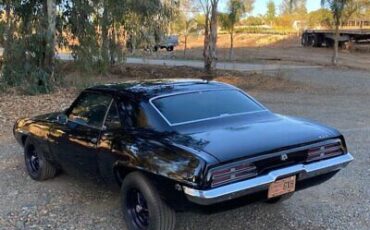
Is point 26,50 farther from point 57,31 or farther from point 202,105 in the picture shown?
point 202,105

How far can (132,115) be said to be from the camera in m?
4.81

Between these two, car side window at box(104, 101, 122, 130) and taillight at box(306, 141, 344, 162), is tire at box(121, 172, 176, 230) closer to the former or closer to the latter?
car side window at box(104, 101, 122, 130)

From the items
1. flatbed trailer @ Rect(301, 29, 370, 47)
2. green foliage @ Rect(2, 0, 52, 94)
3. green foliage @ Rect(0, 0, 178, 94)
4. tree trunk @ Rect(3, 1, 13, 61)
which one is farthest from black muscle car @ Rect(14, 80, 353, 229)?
flatbed trailer @ Rect(301, 29, 370, 47)

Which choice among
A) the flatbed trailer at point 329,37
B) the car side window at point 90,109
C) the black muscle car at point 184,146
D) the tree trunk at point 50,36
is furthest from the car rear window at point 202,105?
the flatbed trailer at point 329,37

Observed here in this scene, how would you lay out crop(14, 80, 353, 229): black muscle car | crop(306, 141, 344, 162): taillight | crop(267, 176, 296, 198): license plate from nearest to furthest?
crop(14, 80, 353, 229): black muscle car
crop(267, 176, 296, 198): license plate
crop(306, 141, 344, 162): taillight

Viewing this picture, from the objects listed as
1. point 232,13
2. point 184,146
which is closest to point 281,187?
point 184,146

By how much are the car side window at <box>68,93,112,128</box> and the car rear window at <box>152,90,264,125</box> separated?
622mm

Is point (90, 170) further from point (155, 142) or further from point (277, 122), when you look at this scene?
point (277, 122)

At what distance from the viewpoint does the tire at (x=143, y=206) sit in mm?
4203

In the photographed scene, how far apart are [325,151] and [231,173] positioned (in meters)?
1.09

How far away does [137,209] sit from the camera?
180 inches

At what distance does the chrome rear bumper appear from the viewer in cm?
383

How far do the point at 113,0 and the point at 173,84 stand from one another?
36.7 feet

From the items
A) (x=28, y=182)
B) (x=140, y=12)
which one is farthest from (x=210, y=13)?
(x=28, y=182)
